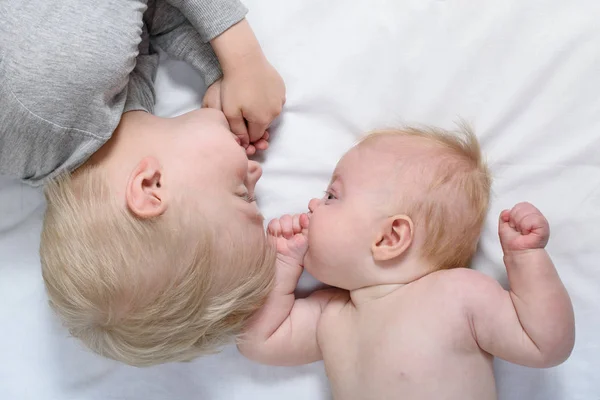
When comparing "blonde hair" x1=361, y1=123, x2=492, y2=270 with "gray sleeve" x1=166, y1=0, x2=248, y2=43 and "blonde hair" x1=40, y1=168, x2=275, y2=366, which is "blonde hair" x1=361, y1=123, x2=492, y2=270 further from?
"gray sleeve" x1=166, y1=0, x2=248, y2=43

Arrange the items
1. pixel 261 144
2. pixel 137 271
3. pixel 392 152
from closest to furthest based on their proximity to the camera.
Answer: pixel 137 271 → pixel 392 152 → pixel 261 144

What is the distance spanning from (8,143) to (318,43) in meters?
0.55

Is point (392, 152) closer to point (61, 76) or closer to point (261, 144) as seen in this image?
point (261, 144)

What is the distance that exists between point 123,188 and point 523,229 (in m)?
0.62

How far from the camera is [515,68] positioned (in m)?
1.10

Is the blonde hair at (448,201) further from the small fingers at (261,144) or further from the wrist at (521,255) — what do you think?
the small fingers at (261,144)

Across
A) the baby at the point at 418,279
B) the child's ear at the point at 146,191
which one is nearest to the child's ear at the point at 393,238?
the baby at the point at 418,279

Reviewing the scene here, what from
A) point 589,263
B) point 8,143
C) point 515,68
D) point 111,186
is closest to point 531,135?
point 515,68

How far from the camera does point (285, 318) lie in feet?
3.55

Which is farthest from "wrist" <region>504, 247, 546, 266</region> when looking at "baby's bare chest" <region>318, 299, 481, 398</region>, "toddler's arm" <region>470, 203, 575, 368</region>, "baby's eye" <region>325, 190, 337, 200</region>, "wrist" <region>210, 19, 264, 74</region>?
"wrist" <region>210, 19, 264, 74</region>

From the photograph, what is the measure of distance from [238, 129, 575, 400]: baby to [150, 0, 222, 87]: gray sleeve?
0.97ft

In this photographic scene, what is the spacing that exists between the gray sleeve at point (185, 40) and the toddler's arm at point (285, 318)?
30cm

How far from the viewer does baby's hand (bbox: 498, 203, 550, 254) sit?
966 millimetres

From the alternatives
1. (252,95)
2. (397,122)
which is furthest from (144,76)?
(397,122)
